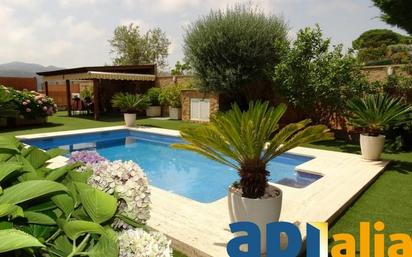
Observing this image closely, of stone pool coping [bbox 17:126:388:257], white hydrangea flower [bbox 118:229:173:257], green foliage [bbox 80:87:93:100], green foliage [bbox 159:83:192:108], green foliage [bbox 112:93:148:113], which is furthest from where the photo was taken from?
green foliage [bbox 80:87:93:100]

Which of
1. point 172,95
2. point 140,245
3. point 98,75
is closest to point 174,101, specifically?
point 172,95

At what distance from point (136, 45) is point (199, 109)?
28.4m

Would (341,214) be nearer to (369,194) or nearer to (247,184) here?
(369,194)

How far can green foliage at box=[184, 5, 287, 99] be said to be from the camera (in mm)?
15289

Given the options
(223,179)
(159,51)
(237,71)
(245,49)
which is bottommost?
(223,179)

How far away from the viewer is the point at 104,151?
13.3 meters

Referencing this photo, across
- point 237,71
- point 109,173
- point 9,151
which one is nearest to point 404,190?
point 109,173

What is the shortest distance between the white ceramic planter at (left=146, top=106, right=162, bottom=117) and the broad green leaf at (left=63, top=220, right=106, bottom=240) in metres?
22.6

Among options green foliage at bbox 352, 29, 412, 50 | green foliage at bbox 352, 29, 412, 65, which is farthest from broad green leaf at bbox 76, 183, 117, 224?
green foliage at bbox 352, 29, 412, 50

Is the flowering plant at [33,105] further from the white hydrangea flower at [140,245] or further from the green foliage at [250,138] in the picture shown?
the white hydrangea flower at [140,245]

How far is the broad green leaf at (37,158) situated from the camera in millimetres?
1846

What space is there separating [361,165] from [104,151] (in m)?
9.78

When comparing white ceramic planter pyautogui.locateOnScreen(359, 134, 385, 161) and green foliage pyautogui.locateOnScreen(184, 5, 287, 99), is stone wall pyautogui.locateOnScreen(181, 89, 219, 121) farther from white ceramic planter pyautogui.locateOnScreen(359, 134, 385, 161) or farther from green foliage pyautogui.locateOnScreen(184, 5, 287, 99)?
white ceramic planter pyautogui.locateOnScreen(359, 134, 385, 161)

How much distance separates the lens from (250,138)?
159 inches
